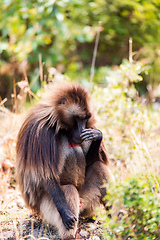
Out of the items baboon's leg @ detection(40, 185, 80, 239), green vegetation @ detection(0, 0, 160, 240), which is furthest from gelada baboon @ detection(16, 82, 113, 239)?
green vegetation @ detection(0, 0, 160, 240)

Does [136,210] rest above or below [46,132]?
below

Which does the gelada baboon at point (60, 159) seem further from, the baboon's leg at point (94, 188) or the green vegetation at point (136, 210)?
the green vegetation at point (136, 210)

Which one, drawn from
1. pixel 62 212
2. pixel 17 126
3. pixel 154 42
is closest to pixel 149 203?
pixel 62 212

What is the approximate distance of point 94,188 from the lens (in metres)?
3.67

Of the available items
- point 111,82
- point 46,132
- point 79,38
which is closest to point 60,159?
point 46,132

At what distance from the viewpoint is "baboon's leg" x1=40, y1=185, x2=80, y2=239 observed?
3.26 m

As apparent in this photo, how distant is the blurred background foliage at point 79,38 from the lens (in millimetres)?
7270

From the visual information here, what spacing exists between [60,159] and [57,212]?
0.52 m

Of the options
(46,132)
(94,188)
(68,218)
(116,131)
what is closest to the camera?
(68,218)

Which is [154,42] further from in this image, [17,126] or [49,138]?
[49,138]

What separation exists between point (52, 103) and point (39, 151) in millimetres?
507

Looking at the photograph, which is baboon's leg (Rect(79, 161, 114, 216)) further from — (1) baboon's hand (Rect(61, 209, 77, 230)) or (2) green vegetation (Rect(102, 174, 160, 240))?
Result: (2) green vegetation (Rect(102, 174, 160, 240))

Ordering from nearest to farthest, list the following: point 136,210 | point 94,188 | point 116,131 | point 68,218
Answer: point 136,210
point 68,218
point 94,188
point 116,131

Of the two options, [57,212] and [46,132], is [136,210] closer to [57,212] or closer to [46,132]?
[57,212]
